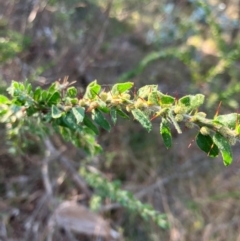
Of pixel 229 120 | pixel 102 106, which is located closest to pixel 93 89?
pixel 102 106

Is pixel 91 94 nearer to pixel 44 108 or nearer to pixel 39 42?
pixel 44 108

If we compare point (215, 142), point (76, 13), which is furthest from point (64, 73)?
point (215, 142)

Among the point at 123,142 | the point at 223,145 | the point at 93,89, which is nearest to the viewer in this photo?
the point at 223,145

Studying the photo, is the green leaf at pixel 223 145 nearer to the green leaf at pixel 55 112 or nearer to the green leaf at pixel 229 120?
the green leaf at pixel 229 120

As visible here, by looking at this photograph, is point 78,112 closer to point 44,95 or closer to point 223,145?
point 44,95

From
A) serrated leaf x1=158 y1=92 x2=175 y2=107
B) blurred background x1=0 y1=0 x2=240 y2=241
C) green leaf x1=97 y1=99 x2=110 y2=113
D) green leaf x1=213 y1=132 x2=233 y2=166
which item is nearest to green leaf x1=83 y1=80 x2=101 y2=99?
green leaf x1=97 y1=99 x2=110 y2=113
